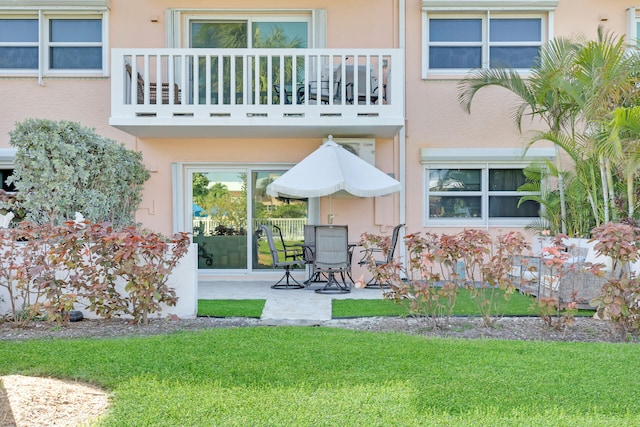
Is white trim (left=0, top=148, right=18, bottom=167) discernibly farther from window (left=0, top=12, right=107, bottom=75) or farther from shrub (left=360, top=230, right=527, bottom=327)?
shrub (left=360, top=230, right=527, bottom=327)

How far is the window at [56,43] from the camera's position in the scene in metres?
10.8

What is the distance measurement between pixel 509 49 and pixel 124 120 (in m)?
7.61

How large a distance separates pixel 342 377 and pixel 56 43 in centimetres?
971

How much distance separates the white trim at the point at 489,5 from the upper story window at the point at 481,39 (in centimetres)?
12

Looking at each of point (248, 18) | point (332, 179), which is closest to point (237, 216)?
point (332, 179)

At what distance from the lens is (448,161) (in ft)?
35.5

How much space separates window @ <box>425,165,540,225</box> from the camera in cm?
1095

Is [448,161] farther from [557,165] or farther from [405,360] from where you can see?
[405,360]

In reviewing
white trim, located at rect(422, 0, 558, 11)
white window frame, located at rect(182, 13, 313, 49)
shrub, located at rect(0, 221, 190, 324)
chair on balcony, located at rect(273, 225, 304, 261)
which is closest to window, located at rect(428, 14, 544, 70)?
white trim, located at rect(422, 0, 558, 11)

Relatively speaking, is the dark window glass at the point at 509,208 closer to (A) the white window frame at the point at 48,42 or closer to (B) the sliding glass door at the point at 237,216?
(B) the sliding glass door at the point at 237,216

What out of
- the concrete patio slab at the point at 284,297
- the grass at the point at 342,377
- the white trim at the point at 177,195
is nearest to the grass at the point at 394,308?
the concrete patio slab at the point at 284,297

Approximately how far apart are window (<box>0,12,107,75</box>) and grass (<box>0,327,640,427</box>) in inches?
284

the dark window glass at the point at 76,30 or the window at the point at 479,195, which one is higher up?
the dark window glass at the point at 76,30

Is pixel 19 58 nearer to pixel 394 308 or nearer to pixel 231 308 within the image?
pixel 231 308
